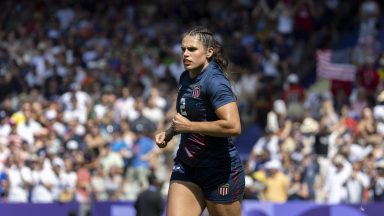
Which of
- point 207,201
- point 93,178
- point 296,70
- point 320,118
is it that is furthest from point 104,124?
point 207,201

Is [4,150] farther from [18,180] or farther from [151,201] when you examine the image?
[151,201]

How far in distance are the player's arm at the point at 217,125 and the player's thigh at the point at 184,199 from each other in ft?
1.75

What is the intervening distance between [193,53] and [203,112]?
18.7 inches

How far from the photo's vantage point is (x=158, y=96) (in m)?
19.8

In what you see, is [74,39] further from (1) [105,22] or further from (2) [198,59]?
(2) [198,59]

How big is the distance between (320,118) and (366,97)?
91cm

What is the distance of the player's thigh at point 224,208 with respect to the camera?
8383 mm

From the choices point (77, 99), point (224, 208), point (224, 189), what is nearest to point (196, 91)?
point (224, 189)

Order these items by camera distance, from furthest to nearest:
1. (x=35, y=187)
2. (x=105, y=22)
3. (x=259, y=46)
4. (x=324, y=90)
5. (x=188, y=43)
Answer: (x=105, y=22)
(x=259, y=46)
(x=324, y=90)
(x=35, y=187)
(x=188, y=43)

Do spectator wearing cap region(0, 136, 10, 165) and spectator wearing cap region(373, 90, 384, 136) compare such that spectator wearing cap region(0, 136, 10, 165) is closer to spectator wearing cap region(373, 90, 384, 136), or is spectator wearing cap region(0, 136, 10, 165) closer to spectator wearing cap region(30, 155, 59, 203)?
spectator wearing cap region(30, 155, 59, 203)

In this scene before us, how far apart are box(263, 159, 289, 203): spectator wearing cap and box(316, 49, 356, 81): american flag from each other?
5.08 meters

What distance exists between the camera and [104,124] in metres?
19.0

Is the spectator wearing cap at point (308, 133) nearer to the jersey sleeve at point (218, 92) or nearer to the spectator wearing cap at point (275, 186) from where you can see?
the spectator wearing cap at point (275, 186)

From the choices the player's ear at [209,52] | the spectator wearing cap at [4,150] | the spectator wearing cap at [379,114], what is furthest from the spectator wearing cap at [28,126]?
the player's ear at [209,52]
